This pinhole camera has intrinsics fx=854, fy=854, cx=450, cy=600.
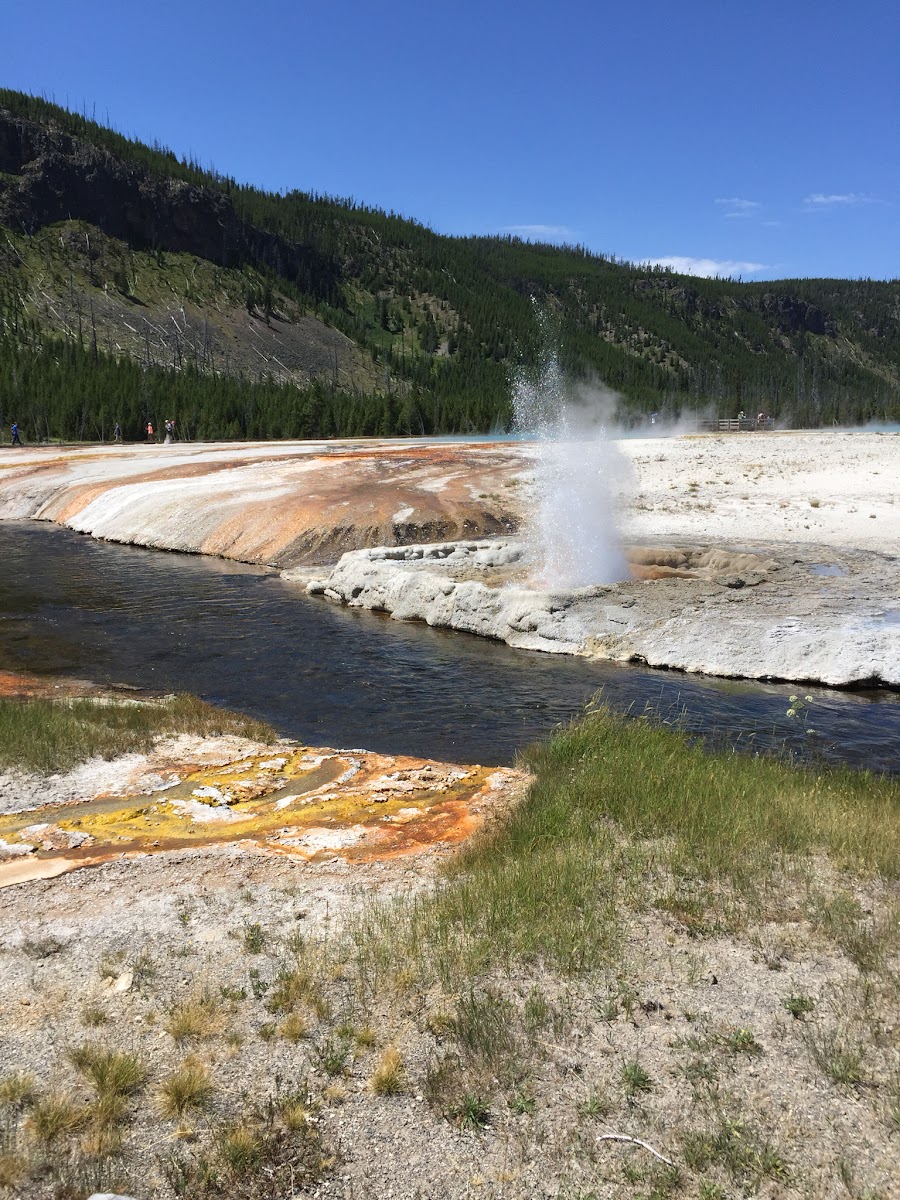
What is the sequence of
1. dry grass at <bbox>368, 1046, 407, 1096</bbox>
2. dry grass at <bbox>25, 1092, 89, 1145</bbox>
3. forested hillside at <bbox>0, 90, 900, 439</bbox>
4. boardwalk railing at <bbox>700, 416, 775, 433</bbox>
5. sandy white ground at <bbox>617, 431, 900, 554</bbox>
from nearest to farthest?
dry grass at <bbox>25, 1092, 89, 1145</bbox> → dry grass at <bbox>368, 1046, 407, 1096</bbox> → sandy white ground at <bbox>617, 431, 900, 554</bbox> → boardwalk railing at <bbox>700, 416, 775, 433</bbox> → forested hillside at <bbox>0, 90, 900, 439</bbox>

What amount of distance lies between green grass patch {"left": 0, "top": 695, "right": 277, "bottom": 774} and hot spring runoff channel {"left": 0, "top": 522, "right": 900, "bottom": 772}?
3.56ft

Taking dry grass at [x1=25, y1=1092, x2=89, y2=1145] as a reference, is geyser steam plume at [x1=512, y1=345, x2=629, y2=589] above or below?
above

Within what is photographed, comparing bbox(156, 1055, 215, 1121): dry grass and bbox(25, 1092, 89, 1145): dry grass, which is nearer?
bbox(25, 1092, 89, 1145): dry grass

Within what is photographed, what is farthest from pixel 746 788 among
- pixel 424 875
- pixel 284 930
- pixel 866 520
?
pixel 866 520

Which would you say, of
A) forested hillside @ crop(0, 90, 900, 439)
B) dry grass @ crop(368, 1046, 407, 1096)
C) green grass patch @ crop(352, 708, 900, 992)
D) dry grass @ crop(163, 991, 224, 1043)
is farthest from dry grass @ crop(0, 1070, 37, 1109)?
forested hillside @ crop(0, 90, 900, 439)

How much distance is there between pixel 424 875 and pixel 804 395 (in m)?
182

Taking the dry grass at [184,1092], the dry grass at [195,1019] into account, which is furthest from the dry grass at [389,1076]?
the dry grass at [195,1019]

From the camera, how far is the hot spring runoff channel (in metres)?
13.3

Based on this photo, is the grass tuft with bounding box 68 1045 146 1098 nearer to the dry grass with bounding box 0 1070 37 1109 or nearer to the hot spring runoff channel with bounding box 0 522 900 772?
the dry grass with bounding box 0 1070 37 1109

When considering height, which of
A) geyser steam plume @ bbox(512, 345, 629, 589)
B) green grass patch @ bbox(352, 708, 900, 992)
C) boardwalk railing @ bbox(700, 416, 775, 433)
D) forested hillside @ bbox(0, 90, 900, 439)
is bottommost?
green grass patch @ bbox(352, 708, 900, 992)

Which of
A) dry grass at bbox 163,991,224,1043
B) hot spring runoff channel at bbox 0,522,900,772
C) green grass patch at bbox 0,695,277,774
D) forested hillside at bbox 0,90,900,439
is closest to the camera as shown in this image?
dry grass at bbox 163,991,224,1043

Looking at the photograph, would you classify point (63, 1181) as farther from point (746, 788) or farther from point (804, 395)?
point (804, 395)

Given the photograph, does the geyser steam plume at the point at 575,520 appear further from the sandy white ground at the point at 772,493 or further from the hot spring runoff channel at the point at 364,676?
the hot spring runoff channel at the point at 364,676

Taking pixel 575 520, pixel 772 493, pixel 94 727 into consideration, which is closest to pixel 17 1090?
pixel 94 727
